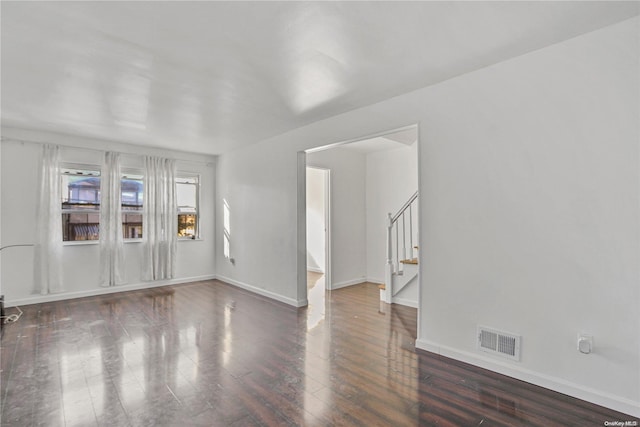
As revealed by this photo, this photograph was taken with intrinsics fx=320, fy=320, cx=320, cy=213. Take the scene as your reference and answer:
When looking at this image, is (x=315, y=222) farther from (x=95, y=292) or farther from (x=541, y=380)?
(x=541, y=380)

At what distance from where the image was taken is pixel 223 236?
634 centimetres

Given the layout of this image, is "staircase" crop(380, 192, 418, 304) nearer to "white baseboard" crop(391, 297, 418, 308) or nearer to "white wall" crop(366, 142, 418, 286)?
"white baseboard" crop(391, 297, 418, 308)

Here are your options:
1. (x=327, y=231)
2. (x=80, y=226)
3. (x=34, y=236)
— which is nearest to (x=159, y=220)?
(x=80, y=226)

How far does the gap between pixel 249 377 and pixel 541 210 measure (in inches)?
102

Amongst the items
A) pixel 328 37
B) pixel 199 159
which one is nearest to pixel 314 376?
pixel 328 37

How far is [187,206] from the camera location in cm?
638

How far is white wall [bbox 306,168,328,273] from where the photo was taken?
752cm

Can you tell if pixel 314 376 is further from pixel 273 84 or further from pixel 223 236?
pixel 223 236

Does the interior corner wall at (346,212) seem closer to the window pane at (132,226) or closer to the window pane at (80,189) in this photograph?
the window pane at (132,226)

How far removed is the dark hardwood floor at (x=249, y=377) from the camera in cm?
204

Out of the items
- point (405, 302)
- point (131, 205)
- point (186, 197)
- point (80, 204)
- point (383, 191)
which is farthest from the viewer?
point (186, 197)

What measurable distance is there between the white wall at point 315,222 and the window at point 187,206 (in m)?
2.60

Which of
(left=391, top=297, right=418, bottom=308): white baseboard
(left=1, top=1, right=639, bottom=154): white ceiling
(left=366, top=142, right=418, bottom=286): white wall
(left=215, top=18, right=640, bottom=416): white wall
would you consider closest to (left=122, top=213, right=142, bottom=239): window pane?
(left=1, top=1, right=639, bottom=154): white ceiling

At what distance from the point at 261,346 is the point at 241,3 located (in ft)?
9.34
